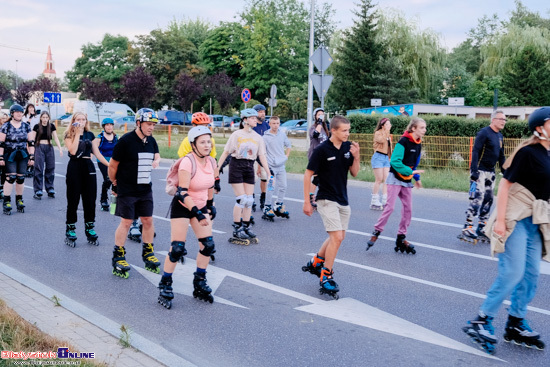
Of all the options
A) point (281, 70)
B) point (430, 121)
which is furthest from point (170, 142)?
point (281, 70)

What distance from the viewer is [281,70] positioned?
194 feet

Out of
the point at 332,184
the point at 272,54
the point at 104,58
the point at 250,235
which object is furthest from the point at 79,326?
the point at 104,58

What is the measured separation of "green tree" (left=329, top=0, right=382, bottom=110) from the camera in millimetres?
48219

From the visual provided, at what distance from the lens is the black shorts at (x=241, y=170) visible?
910 centimetres

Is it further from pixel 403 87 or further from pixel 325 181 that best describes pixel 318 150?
pixel 403 87

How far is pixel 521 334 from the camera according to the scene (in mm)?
4812

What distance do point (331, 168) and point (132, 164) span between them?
2379 millimetres

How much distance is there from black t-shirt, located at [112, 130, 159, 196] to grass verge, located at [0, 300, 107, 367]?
2550 millimetres

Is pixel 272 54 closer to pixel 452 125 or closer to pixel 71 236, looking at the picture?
pixel 452 125

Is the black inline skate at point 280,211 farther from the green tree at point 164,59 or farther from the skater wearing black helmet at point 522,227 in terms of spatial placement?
the green tree at point 164,59

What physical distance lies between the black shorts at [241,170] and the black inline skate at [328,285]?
3226mm

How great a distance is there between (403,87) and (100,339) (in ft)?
149

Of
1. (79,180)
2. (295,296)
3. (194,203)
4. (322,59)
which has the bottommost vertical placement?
(295,296)

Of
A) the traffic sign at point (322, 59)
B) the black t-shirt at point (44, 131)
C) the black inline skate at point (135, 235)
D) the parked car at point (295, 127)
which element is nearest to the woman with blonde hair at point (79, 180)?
the black inline skate at point (135, 235)
